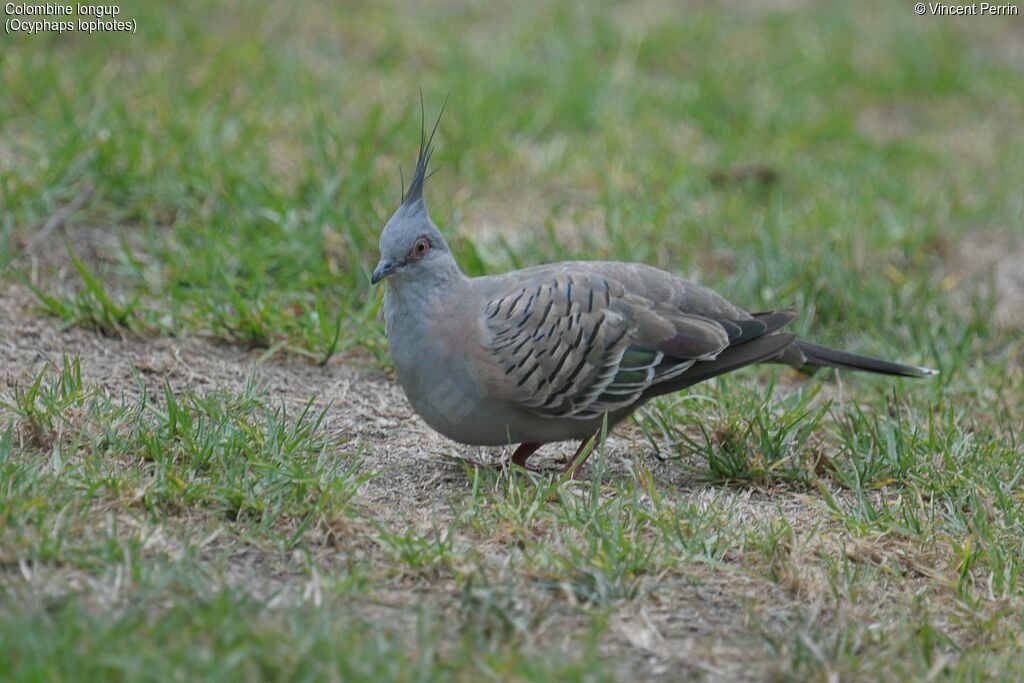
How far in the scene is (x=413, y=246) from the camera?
4.08 meters

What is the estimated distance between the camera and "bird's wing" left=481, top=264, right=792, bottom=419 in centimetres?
394

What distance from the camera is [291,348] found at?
479 centimetres

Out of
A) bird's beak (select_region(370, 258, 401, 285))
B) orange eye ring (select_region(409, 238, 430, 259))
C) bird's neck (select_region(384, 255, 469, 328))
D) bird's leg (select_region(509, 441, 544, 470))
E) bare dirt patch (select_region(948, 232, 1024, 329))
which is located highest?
orange eye ring (select_region(409, 238, 430, 259))

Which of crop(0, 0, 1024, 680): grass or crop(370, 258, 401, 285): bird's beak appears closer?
crop(0, 0, 1024, 680): grass

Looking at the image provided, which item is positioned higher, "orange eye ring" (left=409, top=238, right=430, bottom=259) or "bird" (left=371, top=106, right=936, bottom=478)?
"orange eye ring" (left=409, top=238, right=430, bottom=259)

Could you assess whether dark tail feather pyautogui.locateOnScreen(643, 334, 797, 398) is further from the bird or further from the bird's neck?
the bird's neck

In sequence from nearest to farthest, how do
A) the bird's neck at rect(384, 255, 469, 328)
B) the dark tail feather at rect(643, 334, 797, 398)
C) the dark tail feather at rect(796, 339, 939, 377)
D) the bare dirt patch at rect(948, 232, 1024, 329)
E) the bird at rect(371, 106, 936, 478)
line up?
the bird at rect(371, 106, 936, 478) → the bird's neck at rect(384, 255, 469, 328) → the dark tail feather at rect(643, 334, 797, 398) → the dark tail feather at rect(796, 339, 939, 377) → the bare dirt patch at rect(948, 232, 1024, 329)

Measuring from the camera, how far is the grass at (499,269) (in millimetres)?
3059

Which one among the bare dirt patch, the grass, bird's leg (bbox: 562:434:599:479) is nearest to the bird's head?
the grass

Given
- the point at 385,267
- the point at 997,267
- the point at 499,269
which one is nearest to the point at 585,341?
the point at 385,267

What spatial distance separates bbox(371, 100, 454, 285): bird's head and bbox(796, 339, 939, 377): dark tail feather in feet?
4.25

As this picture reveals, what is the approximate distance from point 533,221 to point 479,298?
2.03m

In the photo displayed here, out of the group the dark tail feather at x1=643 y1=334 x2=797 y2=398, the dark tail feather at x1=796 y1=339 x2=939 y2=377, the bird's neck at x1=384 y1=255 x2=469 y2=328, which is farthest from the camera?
the dark tail feather at x1=796 y1=339 x2=939 y2=377

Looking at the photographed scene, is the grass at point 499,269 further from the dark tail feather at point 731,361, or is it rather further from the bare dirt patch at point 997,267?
the dark tail feather at point 731,361
